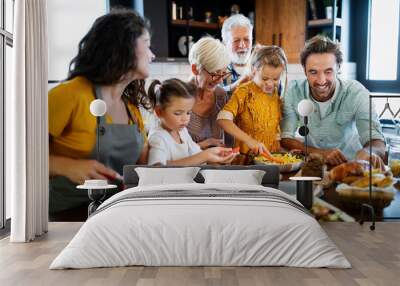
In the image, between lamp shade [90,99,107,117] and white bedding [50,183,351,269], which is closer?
white bedding [50,183,351,269]

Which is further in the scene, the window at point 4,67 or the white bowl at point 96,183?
the white bowl at point 96,183

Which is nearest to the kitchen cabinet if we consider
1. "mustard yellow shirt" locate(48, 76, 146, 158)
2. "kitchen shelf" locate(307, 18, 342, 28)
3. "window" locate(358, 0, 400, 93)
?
"kitchen shelf" locate(307, 18, 342, 28)

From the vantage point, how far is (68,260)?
5340 mm

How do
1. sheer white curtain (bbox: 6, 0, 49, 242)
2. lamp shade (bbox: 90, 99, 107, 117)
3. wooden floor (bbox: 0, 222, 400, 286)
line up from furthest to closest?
lamp shade (bbox: 90, 99, 107, 117) < sheer white curtain (bbox: 6, 0, 49, 242) < wooden floor (bbox: 0, 222, 400, 286)

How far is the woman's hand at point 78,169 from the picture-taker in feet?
27.0

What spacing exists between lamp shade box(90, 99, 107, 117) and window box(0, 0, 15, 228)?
1.00 meters

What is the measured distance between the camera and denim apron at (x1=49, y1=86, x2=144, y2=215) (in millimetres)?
8203

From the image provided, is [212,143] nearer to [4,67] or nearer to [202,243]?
[4,67]

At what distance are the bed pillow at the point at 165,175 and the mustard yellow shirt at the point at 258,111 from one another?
3.20 feet

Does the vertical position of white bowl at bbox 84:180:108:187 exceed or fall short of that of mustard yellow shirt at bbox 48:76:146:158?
it falls short

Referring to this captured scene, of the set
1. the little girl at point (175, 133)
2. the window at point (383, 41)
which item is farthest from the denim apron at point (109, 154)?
the window at point (383, 41)

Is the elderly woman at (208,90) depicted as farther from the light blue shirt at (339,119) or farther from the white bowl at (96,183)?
the white bowl at (96,183)

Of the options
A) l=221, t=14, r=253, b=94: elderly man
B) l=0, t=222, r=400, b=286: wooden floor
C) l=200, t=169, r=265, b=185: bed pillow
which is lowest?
l=0, t=222, r=400, b=286: wooden floor

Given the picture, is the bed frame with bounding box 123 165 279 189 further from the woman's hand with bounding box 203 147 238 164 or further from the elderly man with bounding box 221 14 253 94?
the elderly man with bounding box 221 14 253 94
